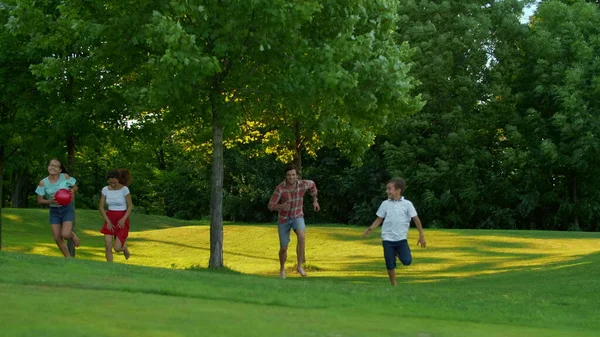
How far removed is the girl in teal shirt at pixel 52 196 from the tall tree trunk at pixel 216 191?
448 cm

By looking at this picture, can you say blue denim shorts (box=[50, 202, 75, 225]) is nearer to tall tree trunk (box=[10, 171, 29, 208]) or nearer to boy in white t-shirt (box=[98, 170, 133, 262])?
boy in white t-shirt (box=[98, 170, 133, 262])

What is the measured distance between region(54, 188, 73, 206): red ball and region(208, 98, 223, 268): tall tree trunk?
5000 mm

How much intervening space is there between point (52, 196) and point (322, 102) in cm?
750

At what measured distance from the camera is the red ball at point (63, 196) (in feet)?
55.0

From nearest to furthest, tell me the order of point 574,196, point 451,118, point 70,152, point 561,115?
point 70,152 → point 561,115 → point 574,196 → point 451,118

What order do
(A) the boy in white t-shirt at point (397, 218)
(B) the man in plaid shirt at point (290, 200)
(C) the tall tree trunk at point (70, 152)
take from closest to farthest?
1. (A) the boy in white t-shirt at point (397, 218)
2. (B) the man in plaid shirt at point (290, 200)
3. (C) the tall tree trunk at point (70, 152)

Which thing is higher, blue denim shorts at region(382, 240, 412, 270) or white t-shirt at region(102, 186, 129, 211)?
white t-shirt at region(102, 186, 129, 211)

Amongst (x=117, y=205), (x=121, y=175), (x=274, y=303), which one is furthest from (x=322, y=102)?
(x=274, y=303)

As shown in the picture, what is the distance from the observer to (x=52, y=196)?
55.5 ft

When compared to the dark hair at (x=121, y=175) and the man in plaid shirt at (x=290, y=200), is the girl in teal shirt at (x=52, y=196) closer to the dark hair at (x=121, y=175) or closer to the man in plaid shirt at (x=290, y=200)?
the dark hair at (x=121, y=175)

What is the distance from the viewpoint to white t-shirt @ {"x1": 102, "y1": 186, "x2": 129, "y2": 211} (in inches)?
676

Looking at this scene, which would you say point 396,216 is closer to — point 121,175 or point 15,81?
point 121,175

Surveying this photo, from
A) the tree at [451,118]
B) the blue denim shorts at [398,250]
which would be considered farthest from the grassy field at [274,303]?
the tree at [451,118]

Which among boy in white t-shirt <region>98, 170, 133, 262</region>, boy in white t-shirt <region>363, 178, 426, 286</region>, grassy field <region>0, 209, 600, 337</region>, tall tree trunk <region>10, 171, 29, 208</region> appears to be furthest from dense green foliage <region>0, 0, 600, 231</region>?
boy in white t-shirt <region>363, 178, 426, 286</region>
